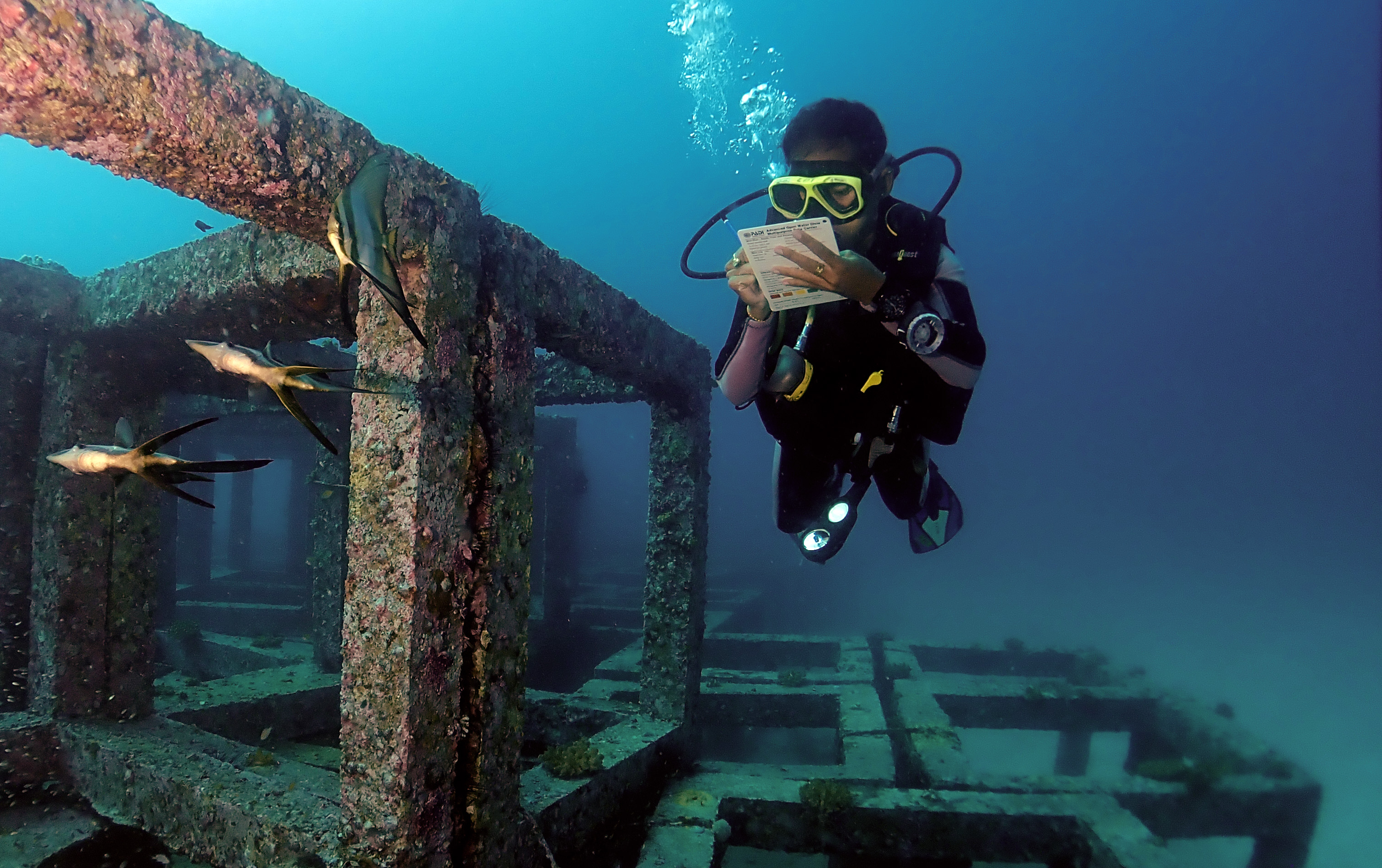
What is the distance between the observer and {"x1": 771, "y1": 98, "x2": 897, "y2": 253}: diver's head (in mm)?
2758

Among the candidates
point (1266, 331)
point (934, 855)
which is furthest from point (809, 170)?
point (1266, 331)

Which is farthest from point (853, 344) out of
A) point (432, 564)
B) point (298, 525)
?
point (298, 525)

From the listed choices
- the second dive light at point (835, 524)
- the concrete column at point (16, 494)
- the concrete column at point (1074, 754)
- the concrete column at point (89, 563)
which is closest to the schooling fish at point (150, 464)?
the second dive light at point (835, 524)

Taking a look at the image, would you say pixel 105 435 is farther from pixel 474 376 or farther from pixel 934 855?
pixel 934 855

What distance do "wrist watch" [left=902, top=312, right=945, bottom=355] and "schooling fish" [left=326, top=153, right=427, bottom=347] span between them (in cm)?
206

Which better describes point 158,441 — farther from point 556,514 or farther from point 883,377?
point 556,514

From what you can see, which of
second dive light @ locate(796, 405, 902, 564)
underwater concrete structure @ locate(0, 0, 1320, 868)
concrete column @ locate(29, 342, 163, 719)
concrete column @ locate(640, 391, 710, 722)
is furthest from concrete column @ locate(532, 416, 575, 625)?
second dive light @ locate(796, 405, 902, 564)

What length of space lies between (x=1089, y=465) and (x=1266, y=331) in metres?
29.8

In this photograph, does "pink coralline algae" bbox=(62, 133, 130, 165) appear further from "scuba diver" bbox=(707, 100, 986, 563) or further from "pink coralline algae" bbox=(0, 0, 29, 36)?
"scuba diver" bbox=(707, 100, 986, 563)

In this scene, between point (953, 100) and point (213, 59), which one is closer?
point (213, 59)

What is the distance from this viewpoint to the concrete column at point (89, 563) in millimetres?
4207

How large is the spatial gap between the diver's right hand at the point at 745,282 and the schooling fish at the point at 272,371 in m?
1.65

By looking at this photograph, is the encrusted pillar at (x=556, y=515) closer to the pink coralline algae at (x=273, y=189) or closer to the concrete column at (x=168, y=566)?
the concrete column at (x=168, y=566)

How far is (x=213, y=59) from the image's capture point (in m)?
1.93
